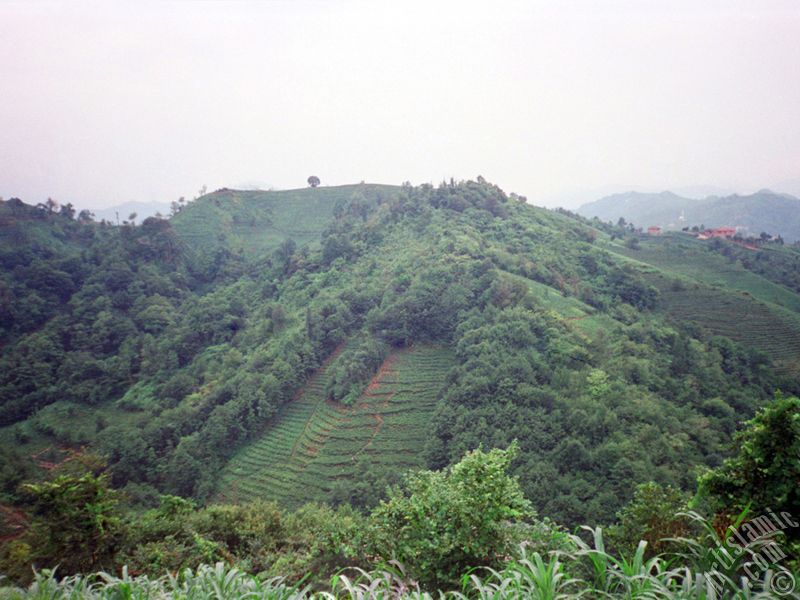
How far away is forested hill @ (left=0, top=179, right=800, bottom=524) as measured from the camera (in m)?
19.5

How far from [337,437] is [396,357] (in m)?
7.10

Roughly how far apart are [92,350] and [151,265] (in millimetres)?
14929

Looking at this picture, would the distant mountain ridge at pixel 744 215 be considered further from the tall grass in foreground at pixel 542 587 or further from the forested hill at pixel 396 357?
the tall grass in foreground at pixel 542 587

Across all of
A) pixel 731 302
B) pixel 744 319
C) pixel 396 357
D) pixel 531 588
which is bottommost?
pixel 396 357

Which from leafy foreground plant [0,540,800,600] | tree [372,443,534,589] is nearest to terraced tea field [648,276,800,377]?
tree [372,443,534,589]

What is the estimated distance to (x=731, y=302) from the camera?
111 feet

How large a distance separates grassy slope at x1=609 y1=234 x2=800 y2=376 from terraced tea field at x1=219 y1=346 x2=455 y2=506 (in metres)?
22.2

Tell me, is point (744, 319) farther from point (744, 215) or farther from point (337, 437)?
point (744, 215)

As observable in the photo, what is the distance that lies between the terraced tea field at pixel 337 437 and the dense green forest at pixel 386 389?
141 millimetres

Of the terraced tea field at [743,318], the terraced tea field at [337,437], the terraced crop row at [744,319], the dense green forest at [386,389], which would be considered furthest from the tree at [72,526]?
the terraced crop row at [744,319]

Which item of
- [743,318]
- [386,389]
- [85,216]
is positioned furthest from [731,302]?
[85,216]

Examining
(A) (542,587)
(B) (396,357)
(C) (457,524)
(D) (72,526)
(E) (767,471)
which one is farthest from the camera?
(B) (396,357)

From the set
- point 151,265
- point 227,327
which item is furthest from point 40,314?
point 227,327

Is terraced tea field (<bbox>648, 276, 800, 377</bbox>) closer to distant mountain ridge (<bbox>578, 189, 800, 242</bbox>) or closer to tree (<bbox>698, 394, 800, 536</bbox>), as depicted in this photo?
tree (<bbox>698, 394, 800, 536</bbox>)
